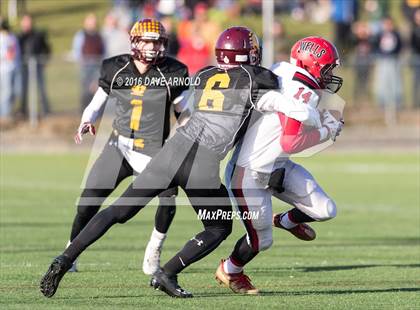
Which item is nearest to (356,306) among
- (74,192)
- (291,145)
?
(291,145)

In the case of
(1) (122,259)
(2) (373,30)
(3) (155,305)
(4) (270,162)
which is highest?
(4) (270,162)

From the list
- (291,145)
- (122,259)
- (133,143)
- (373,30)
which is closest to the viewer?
(291,145)

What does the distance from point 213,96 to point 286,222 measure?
4.30 feet

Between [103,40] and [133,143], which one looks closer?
[133,143]

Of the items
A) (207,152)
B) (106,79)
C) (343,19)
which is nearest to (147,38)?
(106,79)

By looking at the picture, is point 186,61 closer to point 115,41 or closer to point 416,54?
point 115,41

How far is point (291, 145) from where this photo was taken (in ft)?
25.1

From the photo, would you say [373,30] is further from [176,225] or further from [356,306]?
[356,306]

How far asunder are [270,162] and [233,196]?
361 millimetres

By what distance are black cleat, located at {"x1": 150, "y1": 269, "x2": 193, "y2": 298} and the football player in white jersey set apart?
0.57m

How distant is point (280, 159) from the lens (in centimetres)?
784

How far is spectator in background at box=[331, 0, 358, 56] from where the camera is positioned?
83.7 feet

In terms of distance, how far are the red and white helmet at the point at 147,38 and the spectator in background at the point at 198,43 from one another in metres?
12.8

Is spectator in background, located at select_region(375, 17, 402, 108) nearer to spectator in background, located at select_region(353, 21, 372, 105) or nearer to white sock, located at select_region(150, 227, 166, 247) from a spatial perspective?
spectator in background, located at select_region(353, 21, 372, 105)
